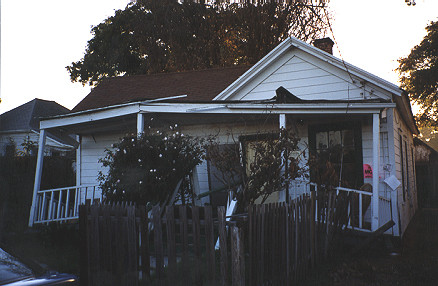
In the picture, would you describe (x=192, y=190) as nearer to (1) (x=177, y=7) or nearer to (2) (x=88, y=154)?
(2) (x=88, y=154)

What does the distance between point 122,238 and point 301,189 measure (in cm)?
545

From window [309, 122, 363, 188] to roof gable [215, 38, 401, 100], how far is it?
0.88m

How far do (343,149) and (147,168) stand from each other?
4.52m

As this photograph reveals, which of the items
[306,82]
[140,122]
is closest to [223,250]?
[140,122]

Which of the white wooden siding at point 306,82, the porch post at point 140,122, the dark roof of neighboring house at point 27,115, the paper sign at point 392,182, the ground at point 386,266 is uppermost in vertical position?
the dark roof of neighboring house at point 27,115

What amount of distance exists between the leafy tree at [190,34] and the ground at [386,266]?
12.8m

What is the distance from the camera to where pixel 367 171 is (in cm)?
902

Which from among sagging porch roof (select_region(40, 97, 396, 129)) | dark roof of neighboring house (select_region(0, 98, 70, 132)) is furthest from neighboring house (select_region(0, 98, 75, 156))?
sagging porch roof (select_region(40, 97, 396, 129))

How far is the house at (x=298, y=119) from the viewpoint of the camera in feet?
26.5

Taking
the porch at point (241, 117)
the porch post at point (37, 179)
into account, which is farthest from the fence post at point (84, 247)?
the porch post at point (37, 179)

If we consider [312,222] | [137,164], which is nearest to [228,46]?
[137,164]

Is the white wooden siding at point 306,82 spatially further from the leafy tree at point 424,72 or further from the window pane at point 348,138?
the leafy tree at point 424,72

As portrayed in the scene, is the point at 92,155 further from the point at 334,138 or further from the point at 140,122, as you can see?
the point at 334,138

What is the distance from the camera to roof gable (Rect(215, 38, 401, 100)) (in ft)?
31.6
